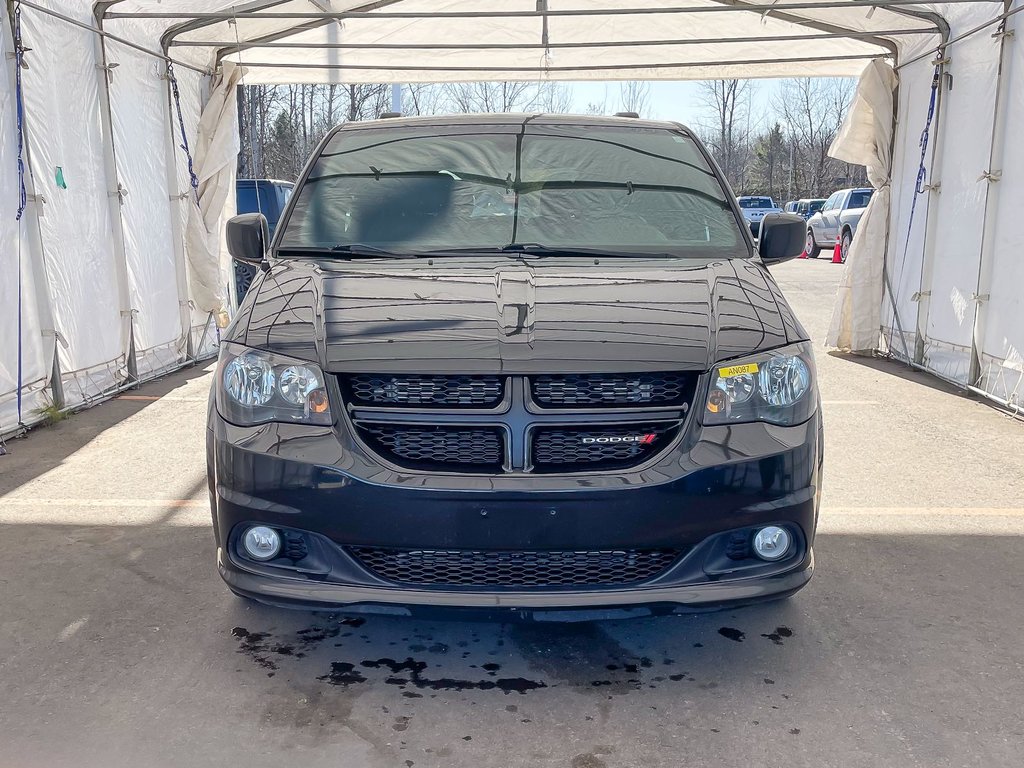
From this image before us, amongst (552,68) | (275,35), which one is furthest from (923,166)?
(275,35)

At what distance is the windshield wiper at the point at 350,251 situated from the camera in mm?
3566

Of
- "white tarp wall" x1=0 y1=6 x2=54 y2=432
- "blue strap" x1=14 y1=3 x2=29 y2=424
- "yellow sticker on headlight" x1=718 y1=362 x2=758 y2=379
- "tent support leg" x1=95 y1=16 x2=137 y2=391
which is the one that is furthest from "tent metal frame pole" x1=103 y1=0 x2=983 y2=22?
"yellow sticker on headlight" x1=718 y1=362 x2=758 y2=379

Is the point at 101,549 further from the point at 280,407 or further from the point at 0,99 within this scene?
the point at 0,99

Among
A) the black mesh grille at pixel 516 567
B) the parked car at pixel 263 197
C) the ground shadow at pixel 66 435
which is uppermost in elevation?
the parked car at pixel 263 197

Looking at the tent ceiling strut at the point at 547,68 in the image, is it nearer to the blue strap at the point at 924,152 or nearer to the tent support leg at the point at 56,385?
the blue strap at the point at 924,152

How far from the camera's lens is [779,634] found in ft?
10.7

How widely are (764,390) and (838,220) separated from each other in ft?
77.2

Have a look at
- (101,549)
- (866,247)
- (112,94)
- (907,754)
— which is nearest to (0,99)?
(112,94)

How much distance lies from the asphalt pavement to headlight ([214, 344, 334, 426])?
73cm

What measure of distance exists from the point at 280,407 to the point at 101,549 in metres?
1.90

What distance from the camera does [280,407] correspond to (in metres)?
2.79

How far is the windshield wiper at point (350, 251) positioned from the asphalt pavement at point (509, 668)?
136 centimetres

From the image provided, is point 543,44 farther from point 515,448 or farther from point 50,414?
point 515,448

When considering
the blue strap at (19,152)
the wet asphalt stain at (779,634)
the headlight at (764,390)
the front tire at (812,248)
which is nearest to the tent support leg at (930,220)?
the wet asphalt stain at (779,634)
